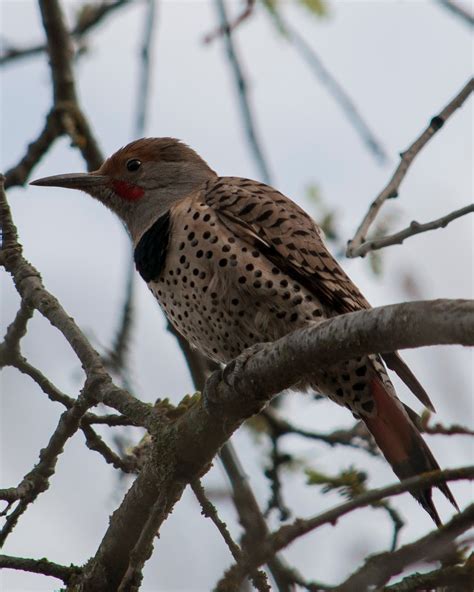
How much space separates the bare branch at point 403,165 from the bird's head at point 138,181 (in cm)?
167

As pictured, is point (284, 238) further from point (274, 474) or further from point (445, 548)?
point (445, 548)

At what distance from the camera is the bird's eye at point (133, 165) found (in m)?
6.02

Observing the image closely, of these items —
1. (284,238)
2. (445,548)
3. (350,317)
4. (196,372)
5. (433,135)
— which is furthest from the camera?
(196,372)

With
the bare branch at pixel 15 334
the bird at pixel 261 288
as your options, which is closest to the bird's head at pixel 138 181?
the bird at pixel 261 288

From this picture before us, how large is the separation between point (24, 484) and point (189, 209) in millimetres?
1776

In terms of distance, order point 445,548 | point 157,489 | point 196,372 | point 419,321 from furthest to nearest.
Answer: point 196,372 < point 157,489 < point 419,321 < point 445,548

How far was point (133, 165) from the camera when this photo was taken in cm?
603

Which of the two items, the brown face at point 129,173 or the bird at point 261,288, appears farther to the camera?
the brown face at point 129,173

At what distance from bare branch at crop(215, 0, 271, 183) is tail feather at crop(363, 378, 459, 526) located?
3.86 ft

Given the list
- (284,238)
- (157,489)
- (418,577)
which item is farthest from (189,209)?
(418,577)

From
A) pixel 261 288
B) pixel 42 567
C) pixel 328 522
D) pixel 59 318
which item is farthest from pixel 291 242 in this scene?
pixel 328 522

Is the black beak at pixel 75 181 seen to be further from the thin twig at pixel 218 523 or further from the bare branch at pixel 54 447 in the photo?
the thin twig at pixel 218 523

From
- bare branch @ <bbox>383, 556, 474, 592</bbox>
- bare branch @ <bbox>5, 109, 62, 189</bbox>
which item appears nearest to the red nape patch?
bare branch @ <bbox>5, 109, 62, 189</bbox>

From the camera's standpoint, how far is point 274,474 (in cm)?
498
